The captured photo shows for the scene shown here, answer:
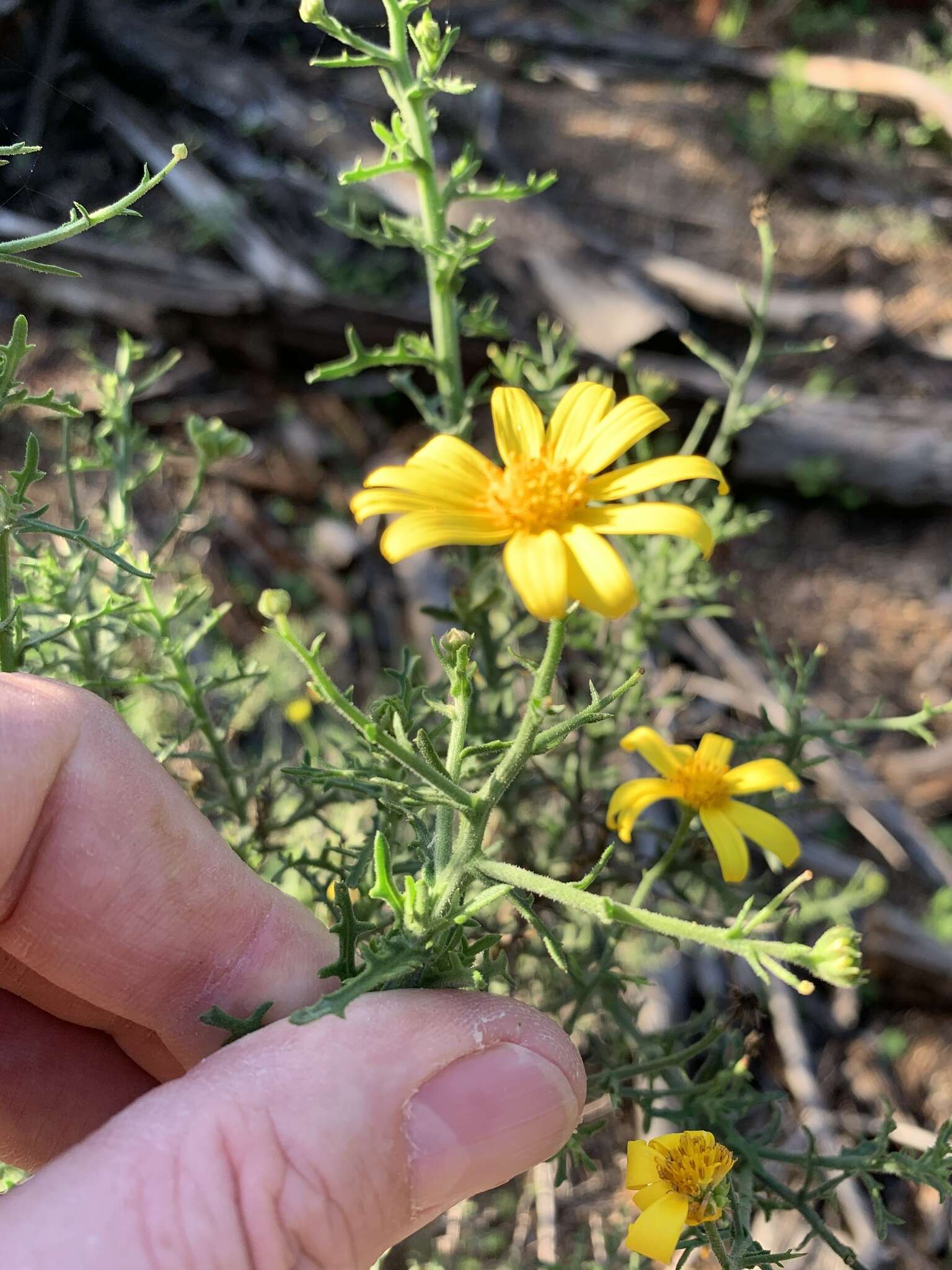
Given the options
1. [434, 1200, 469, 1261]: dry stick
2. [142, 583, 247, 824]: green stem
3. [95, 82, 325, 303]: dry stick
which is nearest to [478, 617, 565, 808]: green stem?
[142, 583, 247, 824]: green stem

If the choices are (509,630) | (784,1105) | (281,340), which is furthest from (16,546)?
(281,340)

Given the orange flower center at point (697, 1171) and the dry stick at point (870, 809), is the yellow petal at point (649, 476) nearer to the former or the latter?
the orange flower center at point (697, 1171)

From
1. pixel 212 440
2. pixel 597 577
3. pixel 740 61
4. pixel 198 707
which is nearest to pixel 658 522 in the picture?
pixel 597 577

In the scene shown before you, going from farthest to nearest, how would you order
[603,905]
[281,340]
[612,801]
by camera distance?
1. [281,340]
2. [612,801]
3. [603,905]

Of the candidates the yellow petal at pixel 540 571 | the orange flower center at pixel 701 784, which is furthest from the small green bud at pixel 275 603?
the orange flower center at pixel 701 784

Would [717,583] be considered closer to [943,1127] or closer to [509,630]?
[509,630]

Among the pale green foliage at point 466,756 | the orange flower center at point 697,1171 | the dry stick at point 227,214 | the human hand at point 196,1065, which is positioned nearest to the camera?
the pale green foliage at point 466,756
